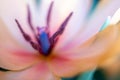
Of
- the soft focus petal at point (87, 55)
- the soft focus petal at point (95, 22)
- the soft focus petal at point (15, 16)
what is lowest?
the soft focus petal at point (87, 55)

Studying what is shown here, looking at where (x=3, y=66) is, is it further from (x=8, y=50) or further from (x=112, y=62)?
(x=112, y=62)

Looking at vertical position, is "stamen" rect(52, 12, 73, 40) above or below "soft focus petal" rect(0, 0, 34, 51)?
below

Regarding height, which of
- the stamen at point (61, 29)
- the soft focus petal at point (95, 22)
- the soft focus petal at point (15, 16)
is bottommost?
the soft focus petal at point (95, 22)

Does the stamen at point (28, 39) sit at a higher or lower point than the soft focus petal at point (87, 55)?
higher

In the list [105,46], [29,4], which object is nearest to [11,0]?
[29,4]

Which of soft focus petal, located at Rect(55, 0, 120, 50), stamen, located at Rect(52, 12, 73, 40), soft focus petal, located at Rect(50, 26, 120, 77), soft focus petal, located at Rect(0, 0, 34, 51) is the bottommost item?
soft focus petal, located at Rect(50, 26, 120, 77)

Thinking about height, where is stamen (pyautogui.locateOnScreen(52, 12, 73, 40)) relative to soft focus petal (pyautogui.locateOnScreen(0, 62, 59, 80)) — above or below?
above
